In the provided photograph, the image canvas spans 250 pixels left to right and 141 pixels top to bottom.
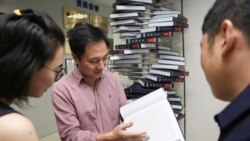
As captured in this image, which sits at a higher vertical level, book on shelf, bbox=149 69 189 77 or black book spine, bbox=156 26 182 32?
black book spine, bbox=156 26 182 32

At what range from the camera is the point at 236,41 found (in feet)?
2.18

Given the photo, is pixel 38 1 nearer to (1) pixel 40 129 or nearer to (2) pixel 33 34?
(1) pixel 40 129

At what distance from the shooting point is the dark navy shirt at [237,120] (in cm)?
62

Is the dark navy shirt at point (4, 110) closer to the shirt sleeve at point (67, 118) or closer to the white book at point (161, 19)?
the shirt sleeve at point (67, 118)

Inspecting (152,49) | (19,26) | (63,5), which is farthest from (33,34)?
(63,5)

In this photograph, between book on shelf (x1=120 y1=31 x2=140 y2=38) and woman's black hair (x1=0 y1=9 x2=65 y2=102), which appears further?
book on shelf (x1=120 y1=31 x2=140 y2=38)

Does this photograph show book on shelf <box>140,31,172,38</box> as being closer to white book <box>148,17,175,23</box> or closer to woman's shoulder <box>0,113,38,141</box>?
white book <box>148,17,175,23</box>

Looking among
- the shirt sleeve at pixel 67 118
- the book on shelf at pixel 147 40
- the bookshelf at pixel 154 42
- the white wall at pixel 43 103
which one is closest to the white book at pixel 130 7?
the bookshelf at pixel 154 42

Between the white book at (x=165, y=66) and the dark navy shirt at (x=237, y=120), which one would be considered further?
the white book at (x=165, y=66)

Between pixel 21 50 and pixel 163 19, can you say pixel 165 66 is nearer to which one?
pixel 163 19

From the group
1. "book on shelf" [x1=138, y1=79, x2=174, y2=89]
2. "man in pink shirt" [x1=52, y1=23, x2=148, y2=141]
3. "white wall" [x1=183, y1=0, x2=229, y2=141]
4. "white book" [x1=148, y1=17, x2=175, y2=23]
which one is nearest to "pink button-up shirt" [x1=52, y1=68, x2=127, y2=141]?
"man in pink shirt" [x1=52, y1=23, x2=148, y2=141]

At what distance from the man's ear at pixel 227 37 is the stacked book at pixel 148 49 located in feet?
4.63

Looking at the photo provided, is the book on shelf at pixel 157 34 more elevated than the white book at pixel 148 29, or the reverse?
the white book at pixel 148 29

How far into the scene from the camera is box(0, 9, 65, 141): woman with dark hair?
875 mm
